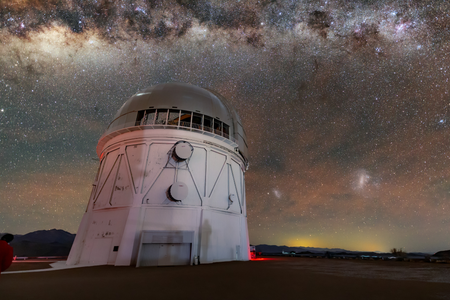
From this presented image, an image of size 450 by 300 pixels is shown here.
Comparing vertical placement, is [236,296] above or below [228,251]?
below

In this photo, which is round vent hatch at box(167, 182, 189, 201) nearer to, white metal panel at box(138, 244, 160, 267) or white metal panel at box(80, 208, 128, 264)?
white metal panel at box(138, 244, 160, 267)

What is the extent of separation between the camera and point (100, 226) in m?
15.9

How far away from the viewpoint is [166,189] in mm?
15727

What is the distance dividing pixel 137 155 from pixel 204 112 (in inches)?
255

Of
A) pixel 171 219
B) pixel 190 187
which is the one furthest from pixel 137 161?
pixel 171 219

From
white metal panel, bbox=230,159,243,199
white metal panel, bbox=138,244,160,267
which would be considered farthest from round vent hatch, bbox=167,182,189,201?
white metal panel, bbox=230,159,243,199

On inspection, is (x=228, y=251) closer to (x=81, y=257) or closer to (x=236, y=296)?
(x=81, y=257)

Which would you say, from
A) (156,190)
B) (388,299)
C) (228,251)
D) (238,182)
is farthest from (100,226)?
(388,299)

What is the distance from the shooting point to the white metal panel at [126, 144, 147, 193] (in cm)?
1594

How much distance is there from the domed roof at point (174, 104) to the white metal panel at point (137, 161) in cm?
209

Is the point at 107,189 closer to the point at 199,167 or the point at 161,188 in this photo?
the point at 161,188

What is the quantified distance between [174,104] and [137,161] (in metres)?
5.47

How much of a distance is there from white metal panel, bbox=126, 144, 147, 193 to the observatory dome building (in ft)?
0.25

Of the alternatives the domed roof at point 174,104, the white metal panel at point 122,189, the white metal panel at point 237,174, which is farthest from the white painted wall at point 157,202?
the domed roof at point 174,104
